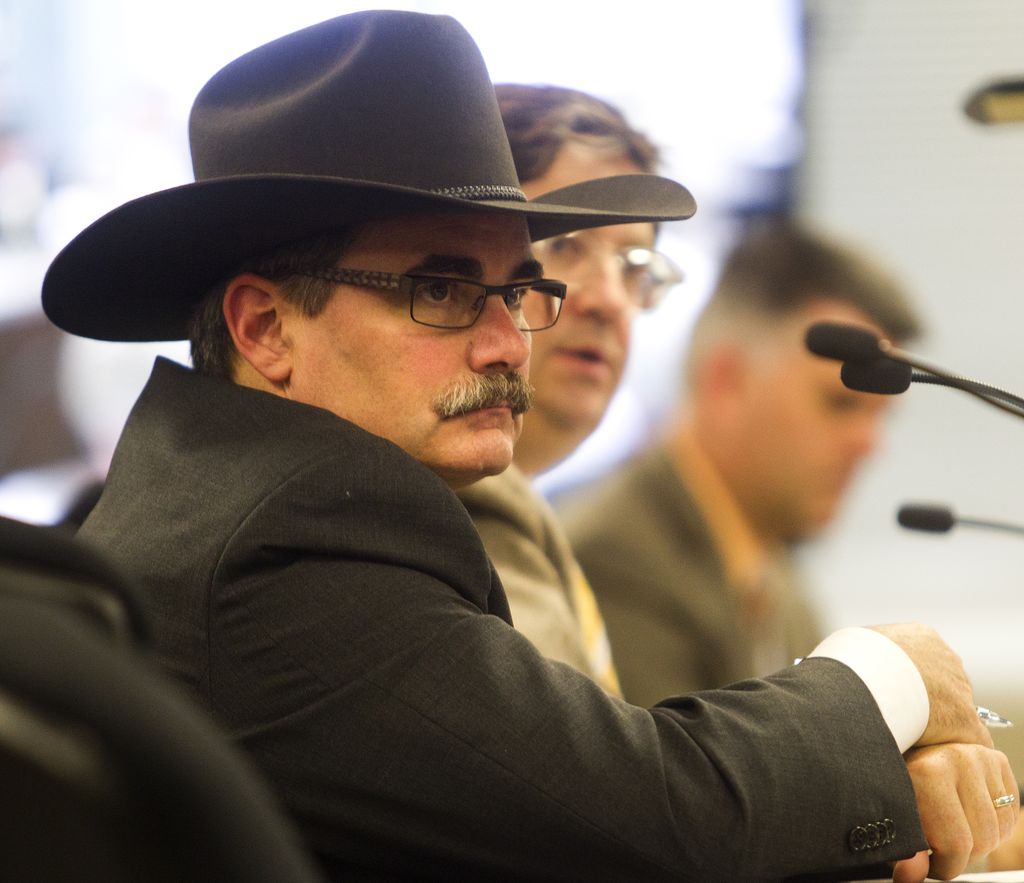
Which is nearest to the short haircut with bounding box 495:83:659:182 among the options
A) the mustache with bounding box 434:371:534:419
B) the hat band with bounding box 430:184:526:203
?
the hat band with bounding box 430:184:526:203

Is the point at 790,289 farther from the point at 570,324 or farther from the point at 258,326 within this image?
the point at 258,326

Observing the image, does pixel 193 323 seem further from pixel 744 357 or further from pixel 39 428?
pixel 39 428

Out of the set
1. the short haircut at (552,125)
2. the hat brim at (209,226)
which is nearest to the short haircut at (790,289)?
the short haircut at (552,125)

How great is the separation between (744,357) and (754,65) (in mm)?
1352

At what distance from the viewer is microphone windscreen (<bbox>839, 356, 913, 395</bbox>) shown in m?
1.35

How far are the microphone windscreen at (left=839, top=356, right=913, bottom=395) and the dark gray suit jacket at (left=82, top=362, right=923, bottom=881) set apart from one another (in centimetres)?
33

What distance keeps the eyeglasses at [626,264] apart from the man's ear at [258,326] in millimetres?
832

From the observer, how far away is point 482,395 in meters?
1.34

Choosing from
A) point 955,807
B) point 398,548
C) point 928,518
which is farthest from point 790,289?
point 398,548

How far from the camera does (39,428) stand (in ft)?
13.2

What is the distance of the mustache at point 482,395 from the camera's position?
A: 133 centimetres

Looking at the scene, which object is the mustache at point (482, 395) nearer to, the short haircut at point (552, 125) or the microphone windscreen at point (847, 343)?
the microphone windscreen at point (847, 343)

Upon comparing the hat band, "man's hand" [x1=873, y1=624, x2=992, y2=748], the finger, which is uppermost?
the hat band

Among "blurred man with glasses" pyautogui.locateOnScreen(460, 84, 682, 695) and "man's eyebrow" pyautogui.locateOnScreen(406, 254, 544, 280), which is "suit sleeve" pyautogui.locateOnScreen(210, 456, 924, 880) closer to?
"man's eyebrow" pyautogui.locateOnScreen(406, 254, 544, 280)
